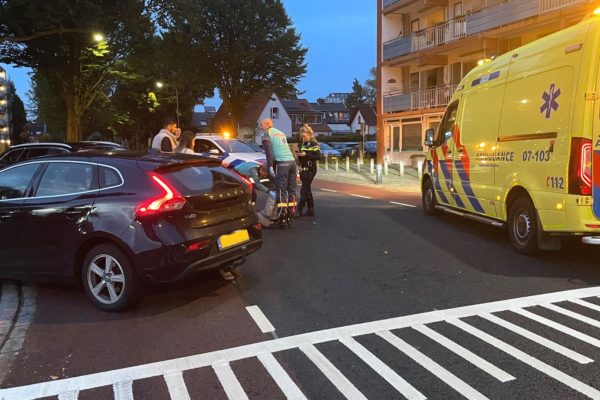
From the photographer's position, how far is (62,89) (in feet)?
80.6

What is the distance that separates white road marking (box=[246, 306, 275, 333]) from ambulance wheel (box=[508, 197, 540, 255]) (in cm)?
384

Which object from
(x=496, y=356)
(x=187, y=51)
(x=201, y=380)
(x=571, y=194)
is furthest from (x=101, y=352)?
(x=187, y=51)

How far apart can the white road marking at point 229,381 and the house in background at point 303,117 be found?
239ft

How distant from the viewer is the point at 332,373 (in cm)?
367

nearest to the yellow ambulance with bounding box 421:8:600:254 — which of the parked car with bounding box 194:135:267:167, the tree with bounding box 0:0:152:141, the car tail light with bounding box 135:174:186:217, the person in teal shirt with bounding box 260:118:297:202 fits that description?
the person in teal shirt with bounding box 260:118:297:202

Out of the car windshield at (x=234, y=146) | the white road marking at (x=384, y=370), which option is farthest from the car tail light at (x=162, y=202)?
the car windshield at (x=234, y=146)

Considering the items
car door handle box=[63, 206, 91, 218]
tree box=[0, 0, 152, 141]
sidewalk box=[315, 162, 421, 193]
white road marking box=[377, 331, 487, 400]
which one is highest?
tree box=[0, 0, 152, 141]

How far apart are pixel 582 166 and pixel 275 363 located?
417cm

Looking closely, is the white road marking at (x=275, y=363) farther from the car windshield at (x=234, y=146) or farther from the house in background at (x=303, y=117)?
the house in background at (x=303, y=117)

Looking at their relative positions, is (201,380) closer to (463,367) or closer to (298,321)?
(298,321)

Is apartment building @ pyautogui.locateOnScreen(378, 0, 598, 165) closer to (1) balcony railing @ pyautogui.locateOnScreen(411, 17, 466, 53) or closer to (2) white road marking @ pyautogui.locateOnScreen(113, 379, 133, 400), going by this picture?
(1) balcony railing @ pyautogui.locateOnScreen(411, 17, 466, 53)

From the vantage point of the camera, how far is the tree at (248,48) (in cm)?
3816

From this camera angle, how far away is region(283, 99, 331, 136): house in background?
77.5 metres

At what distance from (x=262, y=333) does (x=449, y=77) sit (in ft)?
82.7
